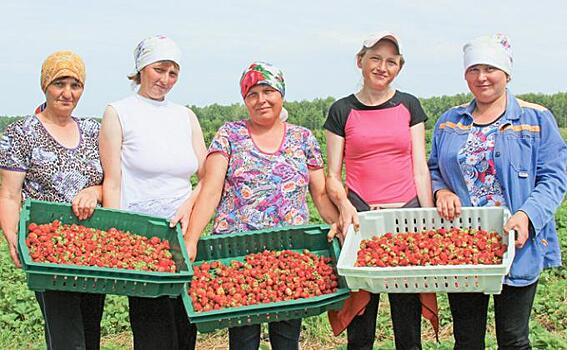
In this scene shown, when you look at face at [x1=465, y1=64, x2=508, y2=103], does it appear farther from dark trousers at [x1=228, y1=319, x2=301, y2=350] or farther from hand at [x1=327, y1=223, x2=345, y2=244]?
dark trousers at [x1=228, y1=319, x2=301, y2=350]

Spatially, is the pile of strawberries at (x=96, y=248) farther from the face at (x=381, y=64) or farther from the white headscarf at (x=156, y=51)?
the face at (x=381, y=64)

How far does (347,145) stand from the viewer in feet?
12.4

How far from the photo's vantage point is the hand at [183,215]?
368 centimetres

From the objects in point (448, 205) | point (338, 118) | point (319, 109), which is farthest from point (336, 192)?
point (319, 109)

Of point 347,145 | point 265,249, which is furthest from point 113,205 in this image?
point 347,145

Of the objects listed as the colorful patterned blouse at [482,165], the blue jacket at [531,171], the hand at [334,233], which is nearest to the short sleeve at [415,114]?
the colorful patterned blouse at [482,165]

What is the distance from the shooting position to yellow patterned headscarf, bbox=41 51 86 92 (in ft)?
11.6

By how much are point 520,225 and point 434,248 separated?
1.37ft

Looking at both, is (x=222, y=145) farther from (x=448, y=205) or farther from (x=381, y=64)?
(x=448, y=205)

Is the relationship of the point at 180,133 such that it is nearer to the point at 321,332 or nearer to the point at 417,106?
the point at 417,106

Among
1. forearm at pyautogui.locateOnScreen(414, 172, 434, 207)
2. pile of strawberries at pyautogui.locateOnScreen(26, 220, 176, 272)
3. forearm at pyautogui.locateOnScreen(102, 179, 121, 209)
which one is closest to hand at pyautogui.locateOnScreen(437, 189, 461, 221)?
forearm at pyautogui.locateOnScreen(414, 172, 434, 207)

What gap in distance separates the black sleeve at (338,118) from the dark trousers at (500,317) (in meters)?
1.03

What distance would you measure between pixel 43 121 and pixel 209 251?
109 cm

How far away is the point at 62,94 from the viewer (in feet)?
11.8
